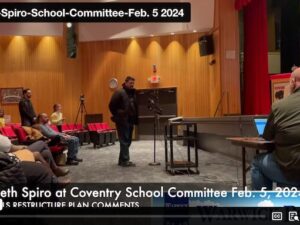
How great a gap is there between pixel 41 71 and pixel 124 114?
24.6ft

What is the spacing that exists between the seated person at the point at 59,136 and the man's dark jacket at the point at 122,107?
3.16 ft

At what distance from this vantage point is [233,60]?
9.12 m

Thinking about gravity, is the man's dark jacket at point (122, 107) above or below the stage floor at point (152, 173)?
above

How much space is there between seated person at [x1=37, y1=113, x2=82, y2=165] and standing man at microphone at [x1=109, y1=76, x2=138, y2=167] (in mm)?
938

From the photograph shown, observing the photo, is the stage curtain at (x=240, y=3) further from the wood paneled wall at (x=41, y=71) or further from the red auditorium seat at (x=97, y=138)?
the wood paneled wall at (x=41, y=71)

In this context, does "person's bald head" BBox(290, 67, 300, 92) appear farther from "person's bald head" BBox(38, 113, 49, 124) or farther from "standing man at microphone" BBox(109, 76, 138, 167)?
"person's bald head" BBox(38, 113, 49, 124)

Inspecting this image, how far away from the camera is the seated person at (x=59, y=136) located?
5.82 m

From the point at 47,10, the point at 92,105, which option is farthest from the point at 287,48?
the point at 47,10

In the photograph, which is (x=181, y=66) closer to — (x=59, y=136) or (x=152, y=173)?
(x=59, y=136)

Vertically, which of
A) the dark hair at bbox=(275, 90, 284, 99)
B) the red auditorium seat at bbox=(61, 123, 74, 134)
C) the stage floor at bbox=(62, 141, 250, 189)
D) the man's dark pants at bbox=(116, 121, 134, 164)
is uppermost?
the dark hair at bbox=(275, 90, 284, 99)

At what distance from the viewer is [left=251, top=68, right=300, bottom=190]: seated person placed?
225cm

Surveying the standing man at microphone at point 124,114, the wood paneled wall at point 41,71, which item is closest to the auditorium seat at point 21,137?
the standing man at microphone at point 124,114

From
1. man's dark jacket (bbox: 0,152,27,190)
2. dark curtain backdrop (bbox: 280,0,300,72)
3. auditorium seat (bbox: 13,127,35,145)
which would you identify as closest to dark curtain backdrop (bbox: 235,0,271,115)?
dark curtain backdrop (bbox: 280,0,300,72)

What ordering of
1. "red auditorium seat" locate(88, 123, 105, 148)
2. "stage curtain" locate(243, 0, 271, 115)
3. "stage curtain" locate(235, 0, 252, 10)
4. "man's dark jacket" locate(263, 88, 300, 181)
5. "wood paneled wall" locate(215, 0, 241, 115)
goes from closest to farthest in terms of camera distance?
1. "man's dark jacket" locate(263, 88, 300, 181)
2. "stage curtain" locate(235, 0, 252, 10)
3. "stage curtain" locate(243, 0, 271, 115)
4. "wood paneled wall" locate(215, 0, 241, 115)
5. "red auditorium seat" locate(88, 123, 105, 148)
